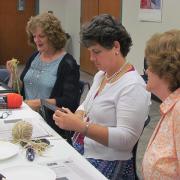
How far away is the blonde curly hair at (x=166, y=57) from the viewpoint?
1.36 metres

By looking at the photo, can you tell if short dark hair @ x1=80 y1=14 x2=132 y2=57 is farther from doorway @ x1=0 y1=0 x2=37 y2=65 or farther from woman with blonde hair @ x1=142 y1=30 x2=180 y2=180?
doorway @ x1=0 y1=0 x2=37 y2=65

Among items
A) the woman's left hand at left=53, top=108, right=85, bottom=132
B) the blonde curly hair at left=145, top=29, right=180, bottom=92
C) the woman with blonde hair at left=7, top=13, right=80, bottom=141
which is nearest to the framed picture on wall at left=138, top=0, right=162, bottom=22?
the woman with blonde hair at left=7, top=13, right=80, bottom=141

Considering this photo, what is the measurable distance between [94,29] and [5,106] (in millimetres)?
817

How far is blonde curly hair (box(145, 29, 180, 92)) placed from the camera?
136cm

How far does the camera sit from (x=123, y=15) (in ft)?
19.7

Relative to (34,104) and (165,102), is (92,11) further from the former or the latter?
(165,102)

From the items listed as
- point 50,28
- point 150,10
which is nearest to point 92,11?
point 150,10

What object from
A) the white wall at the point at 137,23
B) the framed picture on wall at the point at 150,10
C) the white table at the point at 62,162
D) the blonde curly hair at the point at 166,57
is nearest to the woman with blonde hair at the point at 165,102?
the blonde curly hair at the point at 166,57

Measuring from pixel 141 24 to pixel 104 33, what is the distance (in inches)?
149

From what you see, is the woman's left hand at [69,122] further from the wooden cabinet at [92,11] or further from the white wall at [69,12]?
the white wall at [69,12]

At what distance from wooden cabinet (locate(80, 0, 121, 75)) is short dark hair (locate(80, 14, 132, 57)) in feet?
13.9

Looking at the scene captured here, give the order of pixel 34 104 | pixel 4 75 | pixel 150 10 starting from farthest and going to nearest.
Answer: pixel 150 10, pixel 4 75, pixel 34 104

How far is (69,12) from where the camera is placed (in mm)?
8320

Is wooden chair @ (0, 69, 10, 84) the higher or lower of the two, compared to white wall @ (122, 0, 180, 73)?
lower
